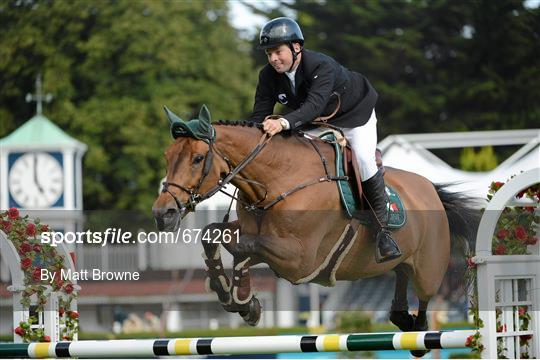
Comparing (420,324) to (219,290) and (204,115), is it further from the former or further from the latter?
(204,115)

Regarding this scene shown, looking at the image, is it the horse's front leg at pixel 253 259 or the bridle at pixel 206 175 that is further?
the horse's front leg at pixel 253 259

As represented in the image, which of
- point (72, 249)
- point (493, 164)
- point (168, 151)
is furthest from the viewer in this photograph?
point (493, 164)

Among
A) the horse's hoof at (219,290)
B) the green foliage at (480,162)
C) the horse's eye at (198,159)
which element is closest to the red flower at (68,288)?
the horse's hoof at (219,290)

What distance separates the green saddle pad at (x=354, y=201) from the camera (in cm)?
661

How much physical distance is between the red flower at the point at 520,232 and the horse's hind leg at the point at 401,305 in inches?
32.4

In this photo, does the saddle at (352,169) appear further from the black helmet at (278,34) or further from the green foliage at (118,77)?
the green foliage at (118,77)

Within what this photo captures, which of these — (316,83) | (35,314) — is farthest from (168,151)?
(35,314)

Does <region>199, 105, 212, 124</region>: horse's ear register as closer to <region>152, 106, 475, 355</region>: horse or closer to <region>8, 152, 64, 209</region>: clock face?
<region>152, 106, 475, 355</region>: horse

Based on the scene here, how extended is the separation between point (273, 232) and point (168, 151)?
0.67 metres

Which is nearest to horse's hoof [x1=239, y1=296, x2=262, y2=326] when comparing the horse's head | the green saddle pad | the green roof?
the horse's head

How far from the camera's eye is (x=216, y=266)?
630cm

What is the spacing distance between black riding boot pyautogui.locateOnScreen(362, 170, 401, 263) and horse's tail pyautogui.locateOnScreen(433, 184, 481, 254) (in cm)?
80

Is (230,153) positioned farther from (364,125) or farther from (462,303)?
(462,303)

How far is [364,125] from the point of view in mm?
6816
